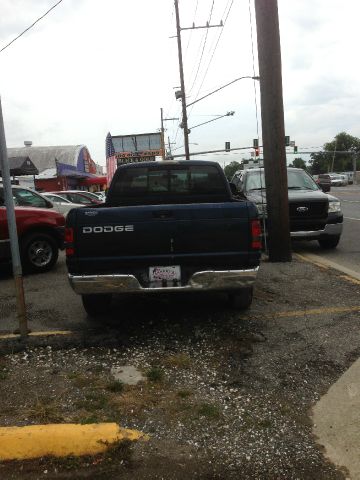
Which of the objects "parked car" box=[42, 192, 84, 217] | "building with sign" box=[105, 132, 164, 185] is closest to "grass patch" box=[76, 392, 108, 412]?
"parked car" box=[42, 192, 84, 217]

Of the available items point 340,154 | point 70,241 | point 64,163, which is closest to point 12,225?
point 70,241

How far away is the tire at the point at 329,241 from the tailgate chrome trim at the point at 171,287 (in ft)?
19.7

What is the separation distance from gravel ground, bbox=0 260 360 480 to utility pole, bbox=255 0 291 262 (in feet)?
9.05

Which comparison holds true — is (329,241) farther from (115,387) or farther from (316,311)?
(115,387)

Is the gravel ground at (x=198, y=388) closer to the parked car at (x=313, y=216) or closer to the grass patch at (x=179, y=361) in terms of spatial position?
the grass patch at (x=179, y=361)

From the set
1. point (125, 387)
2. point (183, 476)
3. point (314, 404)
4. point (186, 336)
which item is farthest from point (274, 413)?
point (186, 336)

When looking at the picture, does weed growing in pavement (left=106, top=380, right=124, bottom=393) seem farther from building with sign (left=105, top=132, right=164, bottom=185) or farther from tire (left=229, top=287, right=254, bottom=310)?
building with sign (left=105, top=132, right=164, bottom=185)

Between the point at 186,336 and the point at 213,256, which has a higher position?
the point at 213,256

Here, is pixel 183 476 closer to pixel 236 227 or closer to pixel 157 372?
pixel 157 372

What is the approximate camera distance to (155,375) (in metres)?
3.97

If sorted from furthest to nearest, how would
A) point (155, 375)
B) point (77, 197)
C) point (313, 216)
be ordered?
1. point (77, 197)
2. point (313, 216)
3. point (155, 375)

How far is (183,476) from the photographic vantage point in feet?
9.07

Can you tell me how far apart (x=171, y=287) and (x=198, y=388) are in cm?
120

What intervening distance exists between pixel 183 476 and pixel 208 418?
62 cm
